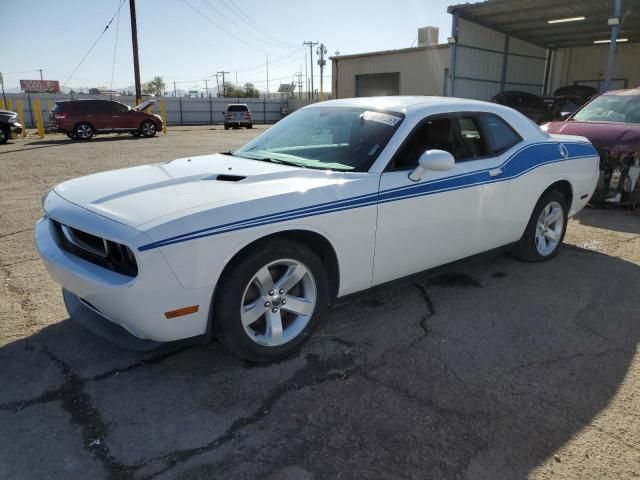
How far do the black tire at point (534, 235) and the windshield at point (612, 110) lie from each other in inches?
156

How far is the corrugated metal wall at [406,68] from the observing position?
81.8 ft

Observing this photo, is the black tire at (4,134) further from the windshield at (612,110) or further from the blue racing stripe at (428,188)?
the blue racing stripe at (428,188)

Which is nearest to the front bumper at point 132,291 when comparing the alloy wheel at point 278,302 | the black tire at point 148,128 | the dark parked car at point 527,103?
the alloy wheel at point 278,302

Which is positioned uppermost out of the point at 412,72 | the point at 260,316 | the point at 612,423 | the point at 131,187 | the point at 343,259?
the point at 412,72

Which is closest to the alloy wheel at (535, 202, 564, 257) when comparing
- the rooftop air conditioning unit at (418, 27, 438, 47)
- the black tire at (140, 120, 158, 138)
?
the black tire at (140, 120, 158, 138)

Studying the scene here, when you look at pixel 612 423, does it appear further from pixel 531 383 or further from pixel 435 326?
pixel 435 326

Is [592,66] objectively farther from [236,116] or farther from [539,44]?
[236,116]

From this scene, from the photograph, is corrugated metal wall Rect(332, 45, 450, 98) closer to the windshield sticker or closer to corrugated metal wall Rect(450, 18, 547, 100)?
corrugated metal wall Rect(450, 18, 547, 100)

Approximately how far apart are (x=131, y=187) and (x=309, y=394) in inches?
63.4

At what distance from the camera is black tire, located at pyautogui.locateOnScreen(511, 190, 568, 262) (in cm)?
453

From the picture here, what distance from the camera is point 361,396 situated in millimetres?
2641

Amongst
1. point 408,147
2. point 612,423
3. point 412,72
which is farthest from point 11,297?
point 412,72

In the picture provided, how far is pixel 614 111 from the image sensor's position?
26.3ft

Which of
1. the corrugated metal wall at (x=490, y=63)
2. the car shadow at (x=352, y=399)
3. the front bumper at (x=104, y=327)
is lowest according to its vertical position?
the car shadow at (x=352, y=399)
